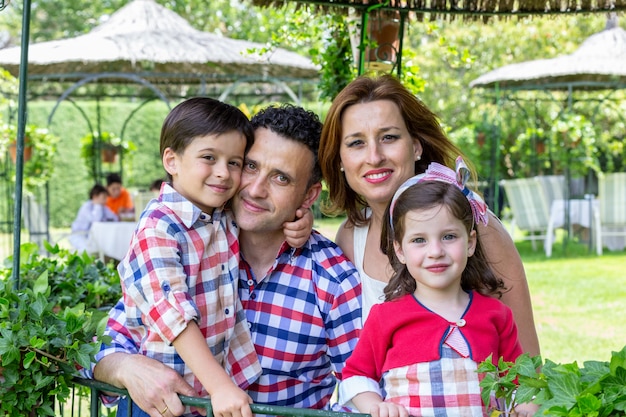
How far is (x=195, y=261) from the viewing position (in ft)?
7.67

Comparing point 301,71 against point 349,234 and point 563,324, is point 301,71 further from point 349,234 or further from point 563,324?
point 349,234

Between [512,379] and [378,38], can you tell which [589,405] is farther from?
[378,38]

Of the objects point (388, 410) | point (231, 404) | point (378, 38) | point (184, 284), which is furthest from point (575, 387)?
point (378, 38)

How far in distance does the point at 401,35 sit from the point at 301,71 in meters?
6.60

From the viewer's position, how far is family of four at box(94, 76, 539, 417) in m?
2.17

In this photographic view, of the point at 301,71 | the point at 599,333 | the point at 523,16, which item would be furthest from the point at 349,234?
the point at 301,71

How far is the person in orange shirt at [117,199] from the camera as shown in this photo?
36.1 ft

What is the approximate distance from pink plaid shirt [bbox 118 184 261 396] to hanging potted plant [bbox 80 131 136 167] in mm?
10288

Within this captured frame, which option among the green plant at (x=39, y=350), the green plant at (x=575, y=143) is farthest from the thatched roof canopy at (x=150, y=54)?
the green plant at (x=39, y=350)

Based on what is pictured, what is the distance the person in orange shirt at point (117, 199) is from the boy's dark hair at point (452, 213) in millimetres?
8949

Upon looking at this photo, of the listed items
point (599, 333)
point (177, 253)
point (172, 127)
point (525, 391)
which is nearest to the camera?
point (525, 391)

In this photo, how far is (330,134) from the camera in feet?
8.66

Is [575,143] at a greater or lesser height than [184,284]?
greater

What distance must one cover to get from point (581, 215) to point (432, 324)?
11205mm
